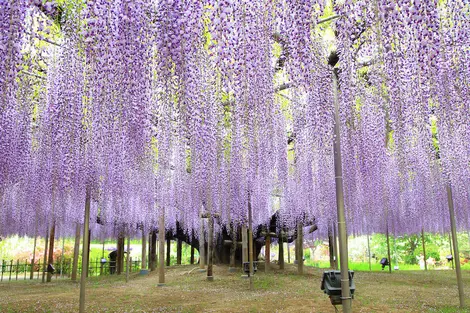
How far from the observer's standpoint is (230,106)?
841 cm

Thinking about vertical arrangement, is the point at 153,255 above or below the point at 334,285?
below

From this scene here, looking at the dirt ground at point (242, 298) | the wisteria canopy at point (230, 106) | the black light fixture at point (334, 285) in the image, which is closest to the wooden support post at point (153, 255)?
the wisteria canopy at point (230, 106)

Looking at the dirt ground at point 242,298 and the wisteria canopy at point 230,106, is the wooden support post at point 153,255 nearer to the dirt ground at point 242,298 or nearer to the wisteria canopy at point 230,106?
the wisteria canopy at point 230,106

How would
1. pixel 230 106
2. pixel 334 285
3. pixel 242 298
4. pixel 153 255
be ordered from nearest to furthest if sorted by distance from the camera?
pixel 334 285 < pixel 242 298 < pixel 230 106 < pixel 153 255

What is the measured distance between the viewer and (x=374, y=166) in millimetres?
9320

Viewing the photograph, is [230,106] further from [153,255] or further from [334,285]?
[153,255]

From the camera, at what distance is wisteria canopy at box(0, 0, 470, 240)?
148 inches

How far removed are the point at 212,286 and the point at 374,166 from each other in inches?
189

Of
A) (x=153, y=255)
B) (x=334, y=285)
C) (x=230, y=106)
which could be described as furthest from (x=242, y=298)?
(x=153, y=255)

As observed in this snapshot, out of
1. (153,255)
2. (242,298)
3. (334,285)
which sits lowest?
(242,298)

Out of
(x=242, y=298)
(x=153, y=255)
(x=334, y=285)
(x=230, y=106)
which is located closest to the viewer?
(x=334, y=285)

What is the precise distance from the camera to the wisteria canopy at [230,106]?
375 cm

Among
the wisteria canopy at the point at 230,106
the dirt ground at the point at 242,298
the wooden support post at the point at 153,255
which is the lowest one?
the dirt ground at the point at 242,298

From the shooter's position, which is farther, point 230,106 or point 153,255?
point 153,255
